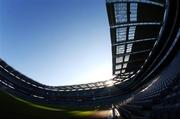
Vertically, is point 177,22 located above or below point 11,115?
above

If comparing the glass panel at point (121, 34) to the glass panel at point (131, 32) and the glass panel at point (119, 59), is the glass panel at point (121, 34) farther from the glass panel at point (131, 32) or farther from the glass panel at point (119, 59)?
the glass panel at point (119, 59)

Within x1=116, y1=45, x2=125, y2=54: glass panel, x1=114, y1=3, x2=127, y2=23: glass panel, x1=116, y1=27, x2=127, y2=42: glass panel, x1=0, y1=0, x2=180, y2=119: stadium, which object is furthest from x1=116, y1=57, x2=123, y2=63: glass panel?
x1=114, y1=3, x2=127, y2=23: glass panel

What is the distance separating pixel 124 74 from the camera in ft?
255

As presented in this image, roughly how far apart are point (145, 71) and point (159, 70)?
35.2 ft

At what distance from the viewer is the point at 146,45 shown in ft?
193

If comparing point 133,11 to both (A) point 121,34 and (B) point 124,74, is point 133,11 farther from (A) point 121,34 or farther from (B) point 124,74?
(B) point 124,74

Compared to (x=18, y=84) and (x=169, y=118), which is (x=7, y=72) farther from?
(x=169, y=118)

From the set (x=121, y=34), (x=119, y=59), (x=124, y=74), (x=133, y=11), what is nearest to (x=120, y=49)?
(x=119, y=59)

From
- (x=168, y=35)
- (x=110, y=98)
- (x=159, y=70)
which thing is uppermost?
(x=168, y=35)

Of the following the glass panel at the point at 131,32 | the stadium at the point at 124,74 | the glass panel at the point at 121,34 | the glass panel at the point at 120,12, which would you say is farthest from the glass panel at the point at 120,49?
the glass panel at the point at 120,12

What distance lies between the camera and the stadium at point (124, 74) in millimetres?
31703

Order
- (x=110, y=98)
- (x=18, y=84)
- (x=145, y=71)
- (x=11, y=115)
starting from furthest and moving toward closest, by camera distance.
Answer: (x=110, y=98)
(x=18, y=84)
(x=145, y=71)
(x=11, y=115)

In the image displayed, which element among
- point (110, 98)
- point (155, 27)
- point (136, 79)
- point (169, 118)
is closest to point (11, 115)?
point (169, 118)

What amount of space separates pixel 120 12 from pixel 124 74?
32.2m
